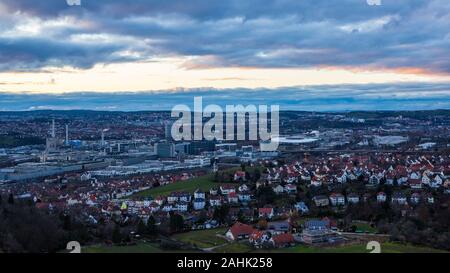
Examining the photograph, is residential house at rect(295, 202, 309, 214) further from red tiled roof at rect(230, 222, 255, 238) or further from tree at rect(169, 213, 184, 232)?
red tiled roof at rect(230, 222, 255, 238)

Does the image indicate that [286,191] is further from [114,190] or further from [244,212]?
[114,190]

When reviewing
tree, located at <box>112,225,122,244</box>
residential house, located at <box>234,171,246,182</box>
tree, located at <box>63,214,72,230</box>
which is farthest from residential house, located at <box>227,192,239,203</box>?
tree, located at <box>112,225,122,244</box>

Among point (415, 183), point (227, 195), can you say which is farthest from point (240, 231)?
point (415, 183)

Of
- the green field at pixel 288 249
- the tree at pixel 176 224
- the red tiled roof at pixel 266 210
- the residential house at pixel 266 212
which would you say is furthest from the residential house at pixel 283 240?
the red tiled roof at pixel 266 210

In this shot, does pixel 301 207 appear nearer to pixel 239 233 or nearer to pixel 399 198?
pixel 399 198
